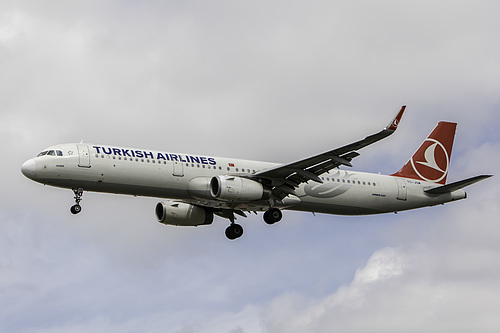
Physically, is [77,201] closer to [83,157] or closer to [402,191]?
[83,157]

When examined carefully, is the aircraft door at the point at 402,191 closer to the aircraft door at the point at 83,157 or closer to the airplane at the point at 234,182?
the airplane at the point at 234,182

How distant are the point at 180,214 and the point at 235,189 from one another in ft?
24.5

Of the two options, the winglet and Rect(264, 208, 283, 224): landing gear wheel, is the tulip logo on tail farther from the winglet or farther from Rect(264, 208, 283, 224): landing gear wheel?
the winglet

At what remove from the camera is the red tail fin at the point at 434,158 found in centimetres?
5906

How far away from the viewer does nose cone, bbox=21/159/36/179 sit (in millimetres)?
47781

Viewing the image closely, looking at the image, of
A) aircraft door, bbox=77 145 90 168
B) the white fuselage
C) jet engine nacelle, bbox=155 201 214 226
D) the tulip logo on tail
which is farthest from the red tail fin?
aircraft door, bbox=77 145 90 168

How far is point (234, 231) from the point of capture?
56500mm

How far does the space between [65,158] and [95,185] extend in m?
2.15

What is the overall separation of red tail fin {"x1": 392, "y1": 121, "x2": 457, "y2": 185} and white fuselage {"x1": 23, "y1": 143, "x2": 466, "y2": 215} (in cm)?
366

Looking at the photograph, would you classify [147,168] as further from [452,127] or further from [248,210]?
[452,127]

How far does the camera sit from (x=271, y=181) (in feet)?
167

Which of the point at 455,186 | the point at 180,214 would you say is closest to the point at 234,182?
the point at 180,214

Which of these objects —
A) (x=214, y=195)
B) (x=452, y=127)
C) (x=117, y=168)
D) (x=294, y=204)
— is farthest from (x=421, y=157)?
(x=117, y=168)

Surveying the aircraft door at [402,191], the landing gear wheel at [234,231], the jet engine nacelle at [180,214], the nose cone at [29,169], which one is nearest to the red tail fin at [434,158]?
the aircraft door at [402,191]
